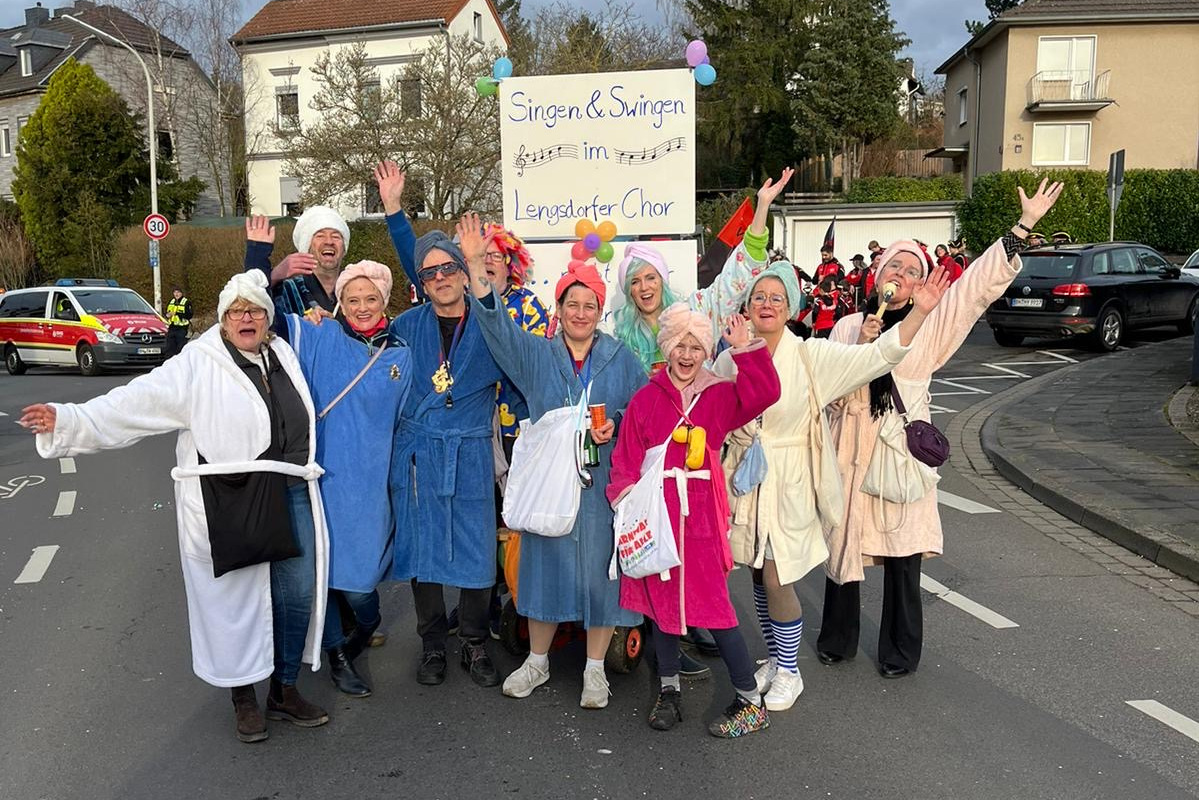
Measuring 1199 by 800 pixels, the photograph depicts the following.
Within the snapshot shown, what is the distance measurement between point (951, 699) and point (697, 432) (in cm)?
170

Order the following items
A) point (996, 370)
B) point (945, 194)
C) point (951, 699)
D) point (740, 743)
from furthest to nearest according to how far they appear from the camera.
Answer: point (945, 194) → point (996, 370) → point (951, 699) → point (740, 743)

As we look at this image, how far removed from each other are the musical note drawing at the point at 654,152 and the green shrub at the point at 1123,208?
30454 millimetres

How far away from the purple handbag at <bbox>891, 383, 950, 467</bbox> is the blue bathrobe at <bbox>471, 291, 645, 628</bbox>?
1181mm

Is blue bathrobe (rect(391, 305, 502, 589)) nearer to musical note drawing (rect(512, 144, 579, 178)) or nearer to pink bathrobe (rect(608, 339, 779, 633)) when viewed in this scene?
pink bathrobe (rect(608, 339, 779, 633))

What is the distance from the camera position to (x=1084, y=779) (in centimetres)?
357

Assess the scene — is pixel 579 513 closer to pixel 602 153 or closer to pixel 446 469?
pixel 446 469

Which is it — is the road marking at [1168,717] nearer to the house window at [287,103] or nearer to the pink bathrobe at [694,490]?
the pink bathrobe at [694,490]

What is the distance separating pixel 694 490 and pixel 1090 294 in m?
15.3

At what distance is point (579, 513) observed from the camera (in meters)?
4.08

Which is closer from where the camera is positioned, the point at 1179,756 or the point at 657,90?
the point at 1179,756

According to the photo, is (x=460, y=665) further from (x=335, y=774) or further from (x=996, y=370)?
(x=996, y=370)

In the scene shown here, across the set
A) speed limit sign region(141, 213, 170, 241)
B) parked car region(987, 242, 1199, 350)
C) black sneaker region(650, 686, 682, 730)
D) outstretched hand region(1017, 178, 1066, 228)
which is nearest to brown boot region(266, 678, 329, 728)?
black sneaker region(650, 686, 682, 730)

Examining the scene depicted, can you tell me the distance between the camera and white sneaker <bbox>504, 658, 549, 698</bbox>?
436cm

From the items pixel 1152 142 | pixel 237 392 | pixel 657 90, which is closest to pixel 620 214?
pixel 657 90
